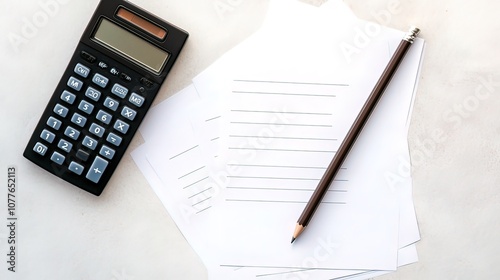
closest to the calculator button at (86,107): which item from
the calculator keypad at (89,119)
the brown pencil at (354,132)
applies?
the calculator keypad at (89,119)

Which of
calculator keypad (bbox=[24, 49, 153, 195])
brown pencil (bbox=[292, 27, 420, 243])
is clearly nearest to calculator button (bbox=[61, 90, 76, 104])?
calculator keypad (bbox=[24, 49, 153, 195])

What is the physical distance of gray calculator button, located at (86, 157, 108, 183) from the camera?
1.55 ft

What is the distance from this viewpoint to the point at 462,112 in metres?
0.48

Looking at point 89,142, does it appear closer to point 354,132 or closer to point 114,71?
point 114,71

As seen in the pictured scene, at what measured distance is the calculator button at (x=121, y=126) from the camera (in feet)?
1.54

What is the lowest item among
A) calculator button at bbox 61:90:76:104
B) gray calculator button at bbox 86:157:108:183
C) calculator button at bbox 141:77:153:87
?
gray calculator button at bbox 86:157:108:183

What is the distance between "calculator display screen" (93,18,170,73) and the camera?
0.47 metres

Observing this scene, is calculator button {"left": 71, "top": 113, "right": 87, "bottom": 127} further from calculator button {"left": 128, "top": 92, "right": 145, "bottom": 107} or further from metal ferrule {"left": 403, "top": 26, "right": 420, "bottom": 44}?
metal ferrule {"left": 403, "top": 26, "right": 420, "bottom": 44}

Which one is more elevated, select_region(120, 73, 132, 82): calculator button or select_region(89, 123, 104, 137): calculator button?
select_region(120, 73, 132, 82): calculator button

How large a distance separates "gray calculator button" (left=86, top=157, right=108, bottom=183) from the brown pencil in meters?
0.21

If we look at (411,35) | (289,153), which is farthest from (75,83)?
(411,35)

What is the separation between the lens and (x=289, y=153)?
0.48 metres

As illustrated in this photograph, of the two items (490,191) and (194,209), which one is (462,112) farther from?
(194,209)

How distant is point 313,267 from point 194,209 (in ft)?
0.45
